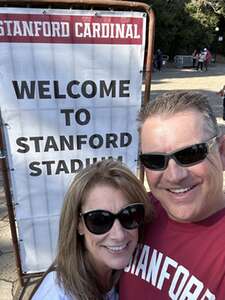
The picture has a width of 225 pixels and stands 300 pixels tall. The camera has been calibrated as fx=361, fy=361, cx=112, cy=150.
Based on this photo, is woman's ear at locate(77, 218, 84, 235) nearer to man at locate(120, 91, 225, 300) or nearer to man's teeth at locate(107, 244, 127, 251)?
man's teeth at locate(107, 244, 127, 251)

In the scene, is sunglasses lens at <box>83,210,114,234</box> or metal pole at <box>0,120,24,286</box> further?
metal pole at <box>0,120,24,286</box>

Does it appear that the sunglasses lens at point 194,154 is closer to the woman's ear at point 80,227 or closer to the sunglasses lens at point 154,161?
the sunglasses lens at point 154,161

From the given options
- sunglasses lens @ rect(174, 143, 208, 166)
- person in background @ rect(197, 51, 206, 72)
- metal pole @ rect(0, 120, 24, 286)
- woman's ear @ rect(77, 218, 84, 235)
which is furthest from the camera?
person in background @ rect(197, 51, 206, 72)

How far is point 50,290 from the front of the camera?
5.06 ft

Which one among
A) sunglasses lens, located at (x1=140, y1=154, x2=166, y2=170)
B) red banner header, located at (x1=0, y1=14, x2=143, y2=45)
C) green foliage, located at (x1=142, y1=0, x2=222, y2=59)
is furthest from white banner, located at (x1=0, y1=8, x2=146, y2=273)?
green foliage, located at (x1=142, y1=0, x2=222, y2=59)

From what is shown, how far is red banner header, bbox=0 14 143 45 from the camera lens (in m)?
2.34

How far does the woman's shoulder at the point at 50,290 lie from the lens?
1.52 m

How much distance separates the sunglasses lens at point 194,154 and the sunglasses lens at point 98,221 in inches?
19.5

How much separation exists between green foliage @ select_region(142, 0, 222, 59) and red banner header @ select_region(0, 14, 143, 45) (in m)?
Result: 25.8

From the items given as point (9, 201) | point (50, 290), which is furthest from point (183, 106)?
point (9, 201)

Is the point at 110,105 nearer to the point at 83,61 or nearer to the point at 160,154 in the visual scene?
the point at 83,61

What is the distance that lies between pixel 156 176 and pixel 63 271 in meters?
0.65

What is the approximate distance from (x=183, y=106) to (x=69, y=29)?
144cm

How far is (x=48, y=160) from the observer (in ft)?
9.07
